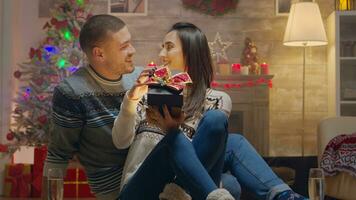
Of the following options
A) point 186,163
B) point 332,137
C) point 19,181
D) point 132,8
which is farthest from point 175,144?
point 132,8

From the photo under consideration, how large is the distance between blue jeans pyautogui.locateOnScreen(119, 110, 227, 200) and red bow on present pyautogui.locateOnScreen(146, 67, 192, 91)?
0.42ft

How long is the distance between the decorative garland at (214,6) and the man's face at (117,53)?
3.19 meters

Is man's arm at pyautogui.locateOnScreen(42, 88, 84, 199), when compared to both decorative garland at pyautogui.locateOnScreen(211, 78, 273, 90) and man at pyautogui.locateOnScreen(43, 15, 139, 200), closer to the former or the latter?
man at pyautogui.locateOnScreen(43, 15, 139, 200)

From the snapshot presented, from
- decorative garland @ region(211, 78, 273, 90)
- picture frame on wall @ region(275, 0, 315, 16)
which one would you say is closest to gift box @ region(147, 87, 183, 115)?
decorative garland @ region(211, 78, 273, 90)

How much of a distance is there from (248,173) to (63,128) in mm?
660

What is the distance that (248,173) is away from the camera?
6.21ft

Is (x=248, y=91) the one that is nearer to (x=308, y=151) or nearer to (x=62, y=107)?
(x=308, y=151)

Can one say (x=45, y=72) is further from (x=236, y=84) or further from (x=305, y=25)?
(x=305, y=25)

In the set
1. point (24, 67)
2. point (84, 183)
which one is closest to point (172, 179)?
point (84, 183)

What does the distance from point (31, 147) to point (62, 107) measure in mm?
3104

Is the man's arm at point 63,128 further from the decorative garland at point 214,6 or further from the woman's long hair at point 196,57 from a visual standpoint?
the decorative garland at point 214,6

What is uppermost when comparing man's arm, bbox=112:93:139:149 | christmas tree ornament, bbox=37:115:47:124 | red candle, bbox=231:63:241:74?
red candle, bbox=231:63:241:74

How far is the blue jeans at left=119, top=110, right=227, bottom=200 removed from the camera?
66.2 inches

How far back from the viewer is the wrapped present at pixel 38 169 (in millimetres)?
4641
